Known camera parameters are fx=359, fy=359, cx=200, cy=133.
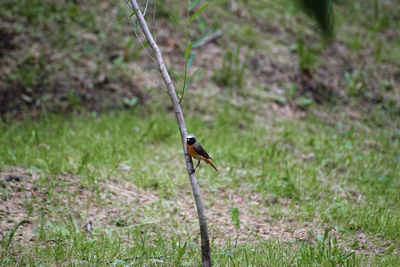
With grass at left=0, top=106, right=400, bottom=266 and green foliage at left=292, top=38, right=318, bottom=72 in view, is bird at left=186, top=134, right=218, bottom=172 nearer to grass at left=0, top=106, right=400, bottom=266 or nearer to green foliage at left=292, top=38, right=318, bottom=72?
grass at left=0, top=106, right=400, bottom=266

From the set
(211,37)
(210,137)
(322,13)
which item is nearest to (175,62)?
(211,37)

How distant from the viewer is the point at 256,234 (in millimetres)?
2990

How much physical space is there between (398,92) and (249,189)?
4.55 meters

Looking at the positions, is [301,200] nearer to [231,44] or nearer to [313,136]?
[313,136]

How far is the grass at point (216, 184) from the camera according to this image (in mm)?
2547

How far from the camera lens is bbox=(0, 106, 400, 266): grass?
Answer: 255cm

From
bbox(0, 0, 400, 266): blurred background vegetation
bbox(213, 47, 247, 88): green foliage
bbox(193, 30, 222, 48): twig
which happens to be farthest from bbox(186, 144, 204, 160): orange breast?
bbox(193, 30, 222, 48): twig

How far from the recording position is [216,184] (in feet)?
12.8

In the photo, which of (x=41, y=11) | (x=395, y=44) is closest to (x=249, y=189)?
(x=41, y=11)

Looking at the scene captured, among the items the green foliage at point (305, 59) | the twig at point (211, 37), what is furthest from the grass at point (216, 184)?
the twig at point (211, 37)

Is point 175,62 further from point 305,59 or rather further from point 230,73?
point 305,59

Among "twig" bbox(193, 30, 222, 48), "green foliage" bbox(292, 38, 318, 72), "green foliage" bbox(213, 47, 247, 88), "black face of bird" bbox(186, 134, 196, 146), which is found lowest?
"black face of bird" bbox(186, 134, 196, 146)

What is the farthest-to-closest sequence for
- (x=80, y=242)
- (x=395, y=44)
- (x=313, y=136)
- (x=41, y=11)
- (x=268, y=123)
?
(x=395, y=44) → (x=41, y=11) → (x=268, y=123) → (x=313, y=136) → (x=80, y=242)

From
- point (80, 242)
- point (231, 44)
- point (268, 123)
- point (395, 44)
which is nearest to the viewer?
point (80, 242)
